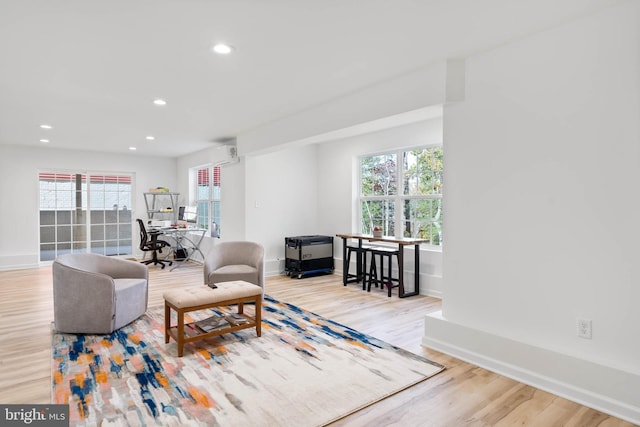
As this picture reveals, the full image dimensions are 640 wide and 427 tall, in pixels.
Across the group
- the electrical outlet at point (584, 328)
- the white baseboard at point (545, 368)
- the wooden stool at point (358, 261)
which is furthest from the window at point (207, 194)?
the electrical outlet at point (584, 328)

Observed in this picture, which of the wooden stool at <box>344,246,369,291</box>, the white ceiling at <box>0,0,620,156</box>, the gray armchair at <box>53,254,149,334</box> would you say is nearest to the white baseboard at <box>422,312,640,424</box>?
the white ceiling at <box>0,0,620,156</box>

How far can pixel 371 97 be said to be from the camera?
3662 mm

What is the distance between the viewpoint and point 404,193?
18.1 feet

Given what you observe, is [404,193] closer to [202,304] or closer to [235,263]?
[235,263]

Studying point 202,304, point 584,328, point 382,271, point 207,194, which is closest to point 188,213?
point 207,194

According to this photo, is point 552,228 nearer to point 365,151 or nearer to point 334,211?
point 365,151

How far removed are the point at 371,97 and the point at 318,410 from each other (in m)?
2.73

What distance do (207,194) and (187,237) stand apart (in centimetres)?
106

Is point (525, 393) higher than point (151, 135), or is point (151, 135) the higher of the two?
point (151, 135)

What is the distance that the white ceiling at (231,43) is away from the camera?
220cm

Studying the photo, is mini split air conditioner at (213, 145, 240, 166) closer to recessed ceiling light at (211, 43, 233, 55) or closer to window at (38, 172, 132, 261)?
window at (38, 172, 132, 261)

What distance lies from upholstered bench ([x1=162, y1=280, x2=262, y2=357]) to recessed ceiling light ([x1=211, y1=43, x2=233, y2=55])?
192 centimetres

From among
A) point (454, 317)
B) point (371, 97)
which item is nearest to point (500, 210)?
point (454, 317)

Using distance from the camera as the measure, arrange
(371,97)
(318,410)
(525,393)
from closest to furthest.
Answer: (318,410) → (525,393) → (371,97)
